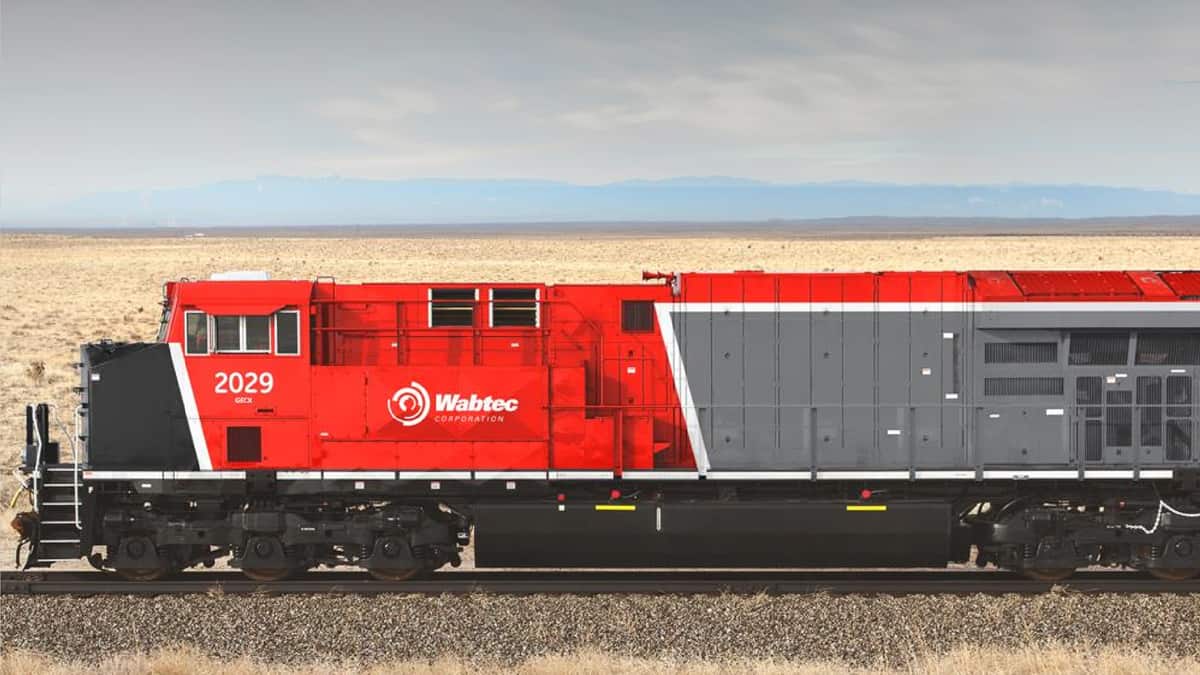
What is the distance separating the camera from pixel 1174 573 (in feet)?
48.3

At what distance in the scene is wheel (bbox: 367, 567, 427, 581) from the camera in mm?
14586

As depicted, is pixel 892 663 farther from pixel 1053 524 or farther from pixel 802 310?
pixel 802 310

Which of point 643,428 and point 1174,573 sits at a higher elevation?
point 643,428

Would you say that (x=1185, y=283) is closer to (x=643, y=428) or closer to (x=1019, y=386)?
(x=1019, y=386)

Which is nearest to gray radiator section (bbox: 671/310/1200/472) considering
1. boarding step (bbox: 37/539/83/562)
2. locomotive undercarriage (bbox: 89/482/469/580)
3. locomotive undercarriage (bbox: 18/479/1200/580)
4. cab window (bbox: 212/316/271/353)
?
locomotive undercarriage (bbox: 18/479/1200/580)

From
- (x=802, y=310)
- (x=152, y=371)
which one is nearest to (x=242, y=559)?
(x=152, y=371)

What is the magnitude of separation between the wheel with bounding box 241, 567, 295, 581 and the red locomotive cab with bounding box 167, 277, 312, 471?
3.91 feet

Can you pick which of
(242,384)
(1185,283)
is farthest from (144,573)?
(1185,283)

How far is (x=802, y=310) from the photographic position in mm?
14883

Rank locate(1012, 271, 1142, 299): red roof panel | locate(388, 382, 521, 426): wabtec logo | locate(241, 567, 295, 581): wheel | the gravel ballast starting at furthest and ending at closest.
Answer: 1. locate(1012, 271, 1142, 299): red roof panel
2. locate(241, 567, 295, 581): wheel
3. locate(388, 382, 521, 426): wabtec logo
4. the gravel ballast

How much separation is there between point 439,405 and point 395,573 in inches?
81.0

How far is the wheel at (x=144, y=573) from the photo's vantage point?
579 inches

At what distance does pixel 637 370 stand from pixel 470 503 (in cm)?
247

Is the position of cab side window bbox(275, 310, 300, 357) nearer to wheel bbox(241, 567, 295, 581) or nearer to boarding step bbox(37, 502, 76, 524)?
wheel bbox(241, 567, 295, 581)
